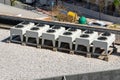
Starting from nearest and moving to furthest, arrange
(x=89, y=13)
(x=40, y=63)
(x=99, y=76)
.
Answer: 1. (x=99, y=76)
2. (x=40, y=63)
3. (x=89, y=13)

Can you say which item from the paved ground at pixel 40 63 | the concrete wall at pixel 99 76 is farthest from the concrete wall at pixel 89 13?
the concrete wall at pixel 99 76

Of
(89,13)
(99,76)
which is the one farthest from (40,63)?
(89,13)

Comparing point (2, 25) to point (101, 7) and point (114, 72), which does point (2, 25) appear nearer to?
point (114, 72)

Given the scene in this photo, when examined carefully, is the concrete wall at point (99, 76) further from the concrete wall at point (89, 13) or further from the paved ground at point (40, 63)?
the concrete wall at point (89, 13)

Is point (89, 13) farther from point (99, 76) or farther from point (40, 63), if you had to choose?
point (99, 76)

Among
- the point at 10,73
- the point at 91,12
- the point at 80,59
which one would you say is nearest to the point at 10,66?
the point at 10,73

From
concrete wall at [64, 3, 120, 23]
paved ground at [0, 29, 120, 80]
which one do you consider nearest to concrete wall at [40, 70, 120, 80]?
paved ground at [0, 29, 120, 80]

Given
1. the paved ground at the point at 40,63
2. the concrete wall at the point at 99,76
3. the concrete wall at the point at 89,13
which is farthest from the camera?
the concrete wall at the point at 89,13

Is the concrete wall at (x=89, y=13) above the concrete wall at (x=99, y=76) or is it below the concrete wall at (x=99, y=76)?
above

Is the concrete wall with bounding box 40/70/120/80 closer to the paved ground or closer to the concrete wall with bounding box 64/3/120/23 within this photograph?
the paved ground
